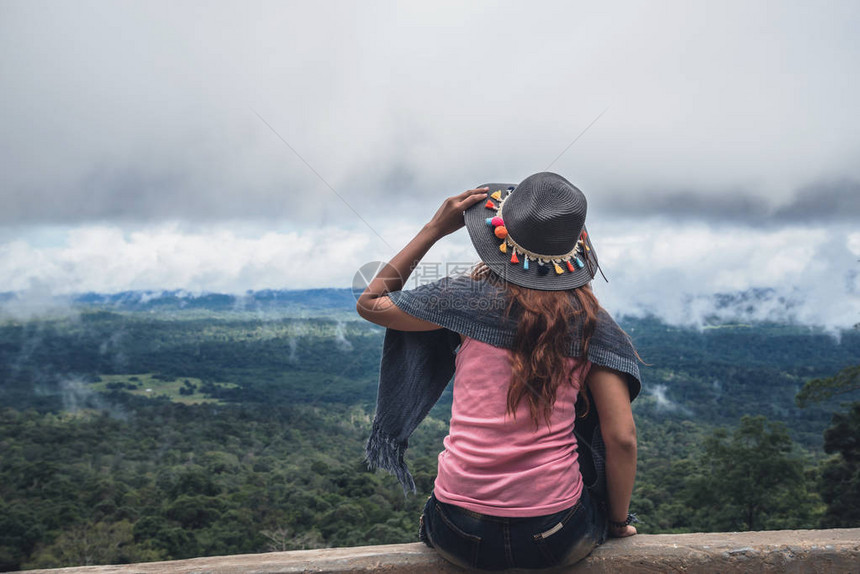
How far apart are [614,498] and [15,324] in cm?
15023

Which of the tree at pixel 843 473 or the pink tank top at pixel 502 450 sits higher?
the pink tank top at pixel 502 450

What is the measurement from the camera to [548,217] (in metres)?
1.63

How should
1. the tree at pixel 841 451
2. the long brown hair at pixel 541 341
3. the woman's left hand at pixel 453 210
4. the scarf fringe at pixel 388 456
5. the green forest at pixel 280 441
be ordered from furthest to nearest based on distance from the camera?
1. the green forest at pixel 280 441
2. the tree at pixel 841 451
3. the scarf fringe at pixel 388 456
4. the woman's left hand at pixel 453 210
5. the long brown hair at pixel 541 341

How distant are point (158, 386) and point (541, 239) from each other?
99.8 metres

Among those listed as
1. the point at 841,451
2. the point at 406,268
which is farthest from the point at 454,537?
the point at 841,451

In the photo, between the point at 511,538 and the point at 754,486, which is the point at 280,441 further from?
the point at 511,538

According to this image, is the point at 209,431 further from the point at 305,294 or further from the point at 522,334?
Answer: the point at 305,294

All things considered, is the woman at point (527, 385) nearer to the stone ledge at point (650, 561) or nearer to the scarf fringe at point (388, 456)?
the stone ledge at point (650, 561)

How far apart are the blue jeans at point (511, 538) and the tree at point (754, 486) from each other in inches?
1067

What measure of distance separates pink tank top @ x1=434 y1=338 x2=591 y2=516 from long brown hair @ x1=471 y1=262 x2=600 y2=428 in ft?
0.13

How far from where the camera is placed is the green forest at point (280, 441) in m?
24.4

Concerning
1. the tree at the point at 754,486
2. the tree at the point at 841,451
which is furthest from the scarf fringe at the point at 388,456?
the tree at the point at 754,486

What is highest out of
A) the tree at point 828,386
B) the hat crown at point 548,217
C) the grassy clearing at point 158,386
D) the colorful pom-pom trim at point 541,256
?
the hat crown at point 548,217

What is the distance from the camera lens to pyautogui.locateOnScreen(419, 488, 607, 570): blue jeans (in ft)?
5.34
